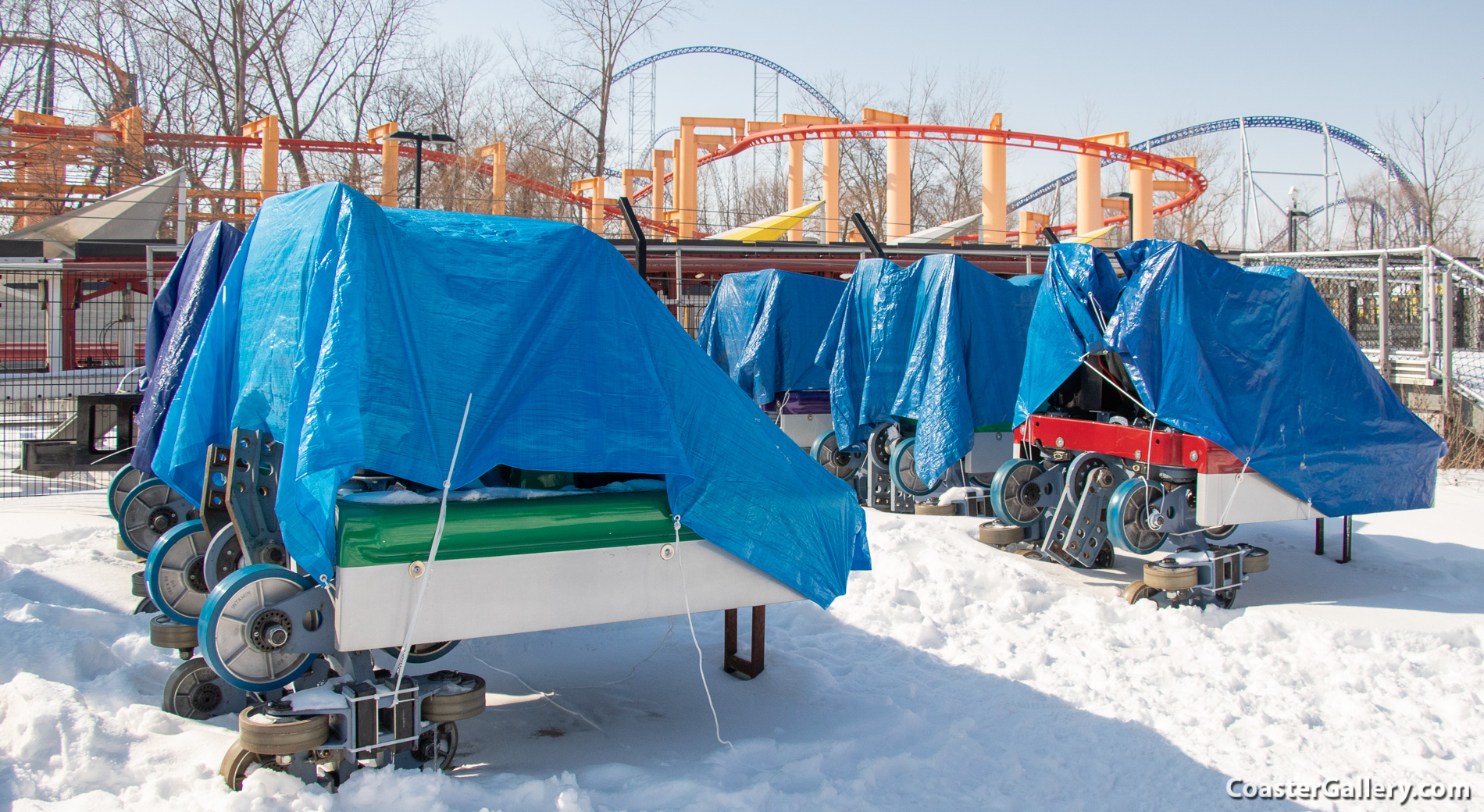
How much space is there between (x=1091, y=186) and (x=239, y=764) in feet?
99.6

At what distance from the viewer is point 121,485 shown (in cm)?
739

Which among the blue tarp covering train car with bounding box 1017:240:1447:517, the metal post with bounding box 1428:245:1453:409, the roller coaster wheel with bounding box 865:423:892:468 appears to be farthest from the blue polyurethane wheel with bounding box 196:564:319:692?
the metal post with bounding box 1428:245:1453:409

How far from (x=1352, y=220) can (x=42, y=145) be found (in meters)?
43.8

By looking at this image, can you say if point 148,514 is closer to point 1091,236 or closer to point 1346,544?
point 1346,544

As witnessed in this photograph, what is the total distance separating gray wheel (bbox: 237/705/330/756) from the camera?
3145mm

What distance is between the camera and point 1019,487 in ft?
25.5

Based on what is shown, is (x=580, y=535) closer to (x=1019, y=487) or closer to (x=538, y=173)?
(x=1019, y=487)

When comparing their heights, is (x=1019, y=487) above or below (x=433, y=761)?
above

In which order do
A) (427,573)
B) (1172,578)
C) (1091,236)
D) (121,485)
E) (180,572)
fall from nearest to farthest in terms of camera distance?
(427,573)
(180,572)
(1172,578)
(121,485)
(1091,236)

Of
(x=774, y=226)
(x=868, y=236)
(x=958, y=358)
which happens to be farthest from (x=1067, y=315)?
(x=774, y=226)

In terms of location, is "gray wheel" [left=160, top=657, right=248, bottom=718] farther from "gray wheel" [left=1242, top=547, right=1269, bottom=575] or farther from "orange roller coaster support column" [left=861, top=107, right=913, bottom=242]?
"orange roller coaster support column" [left=861, top=107, right=913, bottom=242]

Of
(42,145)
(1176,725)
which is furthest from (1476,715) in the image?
(42,145)

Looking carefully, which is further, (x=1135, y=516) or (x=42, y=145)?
(x=42, y=145)

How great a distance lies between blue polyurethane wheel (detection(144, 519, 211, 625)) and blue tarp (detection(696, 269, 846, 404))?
669 cm
